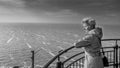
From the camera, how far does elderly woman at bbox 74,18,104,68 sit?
4270mm

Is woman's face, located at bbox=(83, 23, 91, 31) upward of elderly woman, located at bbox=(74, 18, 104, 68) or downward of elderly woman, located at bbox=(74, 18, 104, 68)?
upward

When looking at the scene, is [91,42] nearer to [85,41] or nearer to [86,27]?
[85,41]

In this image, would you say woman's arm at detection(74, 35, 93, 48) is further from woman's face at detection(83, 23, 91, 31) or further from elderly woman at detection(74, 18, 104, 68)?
woman's face at detection(83, 23, 91, 31)

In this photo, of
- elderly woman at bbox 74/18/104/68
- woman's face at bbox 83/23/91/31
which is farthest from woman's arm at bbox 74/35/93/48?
woman's face at bbox 83/23/91/31

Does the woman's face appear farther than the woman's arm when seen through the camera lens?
Yes

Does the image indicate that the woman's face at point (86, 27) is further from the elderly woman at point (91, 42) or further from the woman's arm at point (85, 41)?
the woman's arm at point (85, 41)

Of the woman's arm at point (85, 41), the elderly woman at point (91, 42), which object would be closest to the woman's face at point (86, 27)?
the elderly woman at point (91, 42)

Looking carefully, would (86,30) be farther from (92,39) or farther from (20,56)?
(20,56)

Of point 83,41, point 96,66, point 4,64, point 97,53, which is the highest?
point 83,41

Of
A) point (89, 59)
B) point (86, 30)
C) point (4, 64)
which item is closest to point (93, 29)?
point (86, 30)

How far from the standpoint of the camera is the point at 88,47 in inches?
174

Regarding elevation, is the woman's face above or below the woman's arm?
above

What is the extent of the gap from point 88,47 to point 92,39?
0.73ft

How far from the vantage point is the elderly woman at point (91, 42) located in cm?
427
